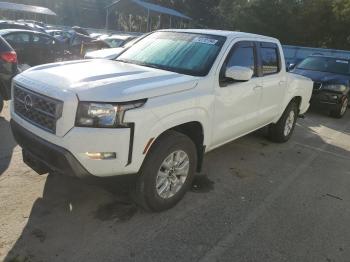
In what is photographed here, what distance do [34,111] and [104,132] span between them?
2.78 ft

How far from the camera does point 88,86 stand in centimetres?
347

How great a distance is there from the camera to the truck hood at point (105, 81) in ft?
11.2

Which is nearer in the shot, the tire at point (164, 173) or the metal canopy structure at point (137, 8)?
the tire at point (164, 173)

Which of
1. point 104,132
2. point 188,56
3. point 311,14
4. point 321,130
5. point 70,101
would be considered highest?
point 311,14

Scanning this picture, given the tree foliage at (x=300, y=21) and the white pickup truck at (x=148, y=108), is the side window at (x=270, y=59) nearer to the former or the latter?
the white pickup truck at (x=148, y=108)

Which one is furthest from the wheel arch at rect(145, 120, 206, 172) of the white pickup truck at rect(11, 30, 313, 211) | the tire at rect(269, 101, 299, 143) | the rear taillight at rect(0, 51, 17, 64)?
the rear taillight at rect(0, 51, 17, 64)

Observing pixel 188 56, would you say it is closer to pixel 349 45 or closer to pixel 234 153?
pixel 234 153

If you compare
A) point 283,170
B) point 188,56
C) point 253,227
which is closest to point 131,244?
point 253,227

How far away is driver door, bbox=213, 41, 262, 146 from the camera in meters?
4.59

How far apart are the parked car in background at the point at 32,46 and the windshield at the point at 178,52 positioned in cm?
892

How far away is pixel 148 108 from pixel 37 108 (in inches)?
40.8

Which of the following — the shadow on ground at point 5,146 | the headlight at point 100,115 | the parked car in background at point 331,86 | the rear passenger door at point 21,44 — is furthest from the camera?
the rear passenger door at point 21,44

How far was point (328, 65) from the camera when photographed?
38.0 feet

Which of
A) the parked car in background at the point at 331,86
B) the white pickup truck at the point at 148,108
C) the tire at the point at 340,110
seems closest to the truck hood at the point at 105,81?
the white pickup truck at the point at 148,108
